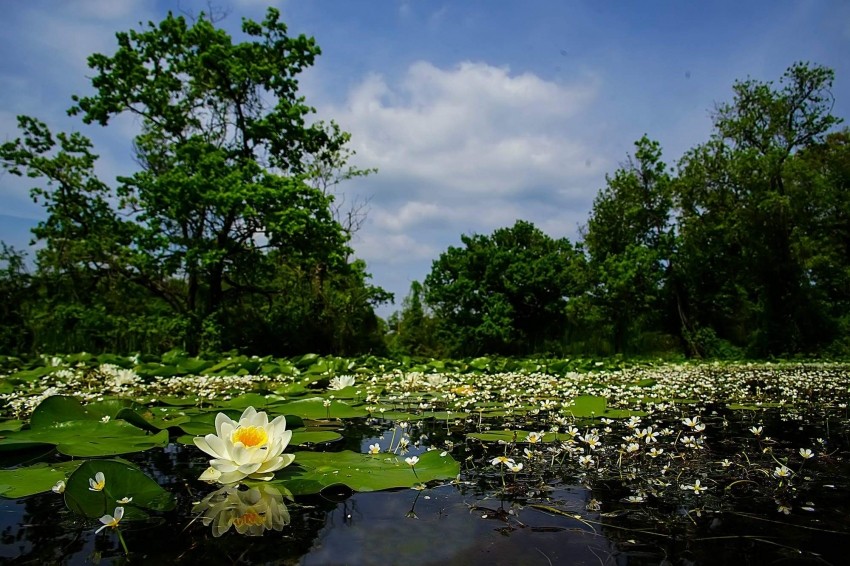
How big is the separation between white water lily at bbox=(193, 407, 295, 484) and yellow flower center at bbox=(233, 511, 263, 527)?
16 centimetres

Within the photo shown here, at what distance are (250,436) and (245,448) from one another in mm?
77

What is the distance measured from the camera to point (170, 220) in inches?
474

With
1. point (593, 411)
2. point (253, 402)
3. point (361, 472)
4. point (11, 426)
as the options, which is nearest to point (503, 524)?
point (361, 472)

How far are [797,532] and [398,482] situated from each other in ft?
3.46

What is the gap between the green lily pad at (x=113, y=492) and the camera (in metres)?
1.15

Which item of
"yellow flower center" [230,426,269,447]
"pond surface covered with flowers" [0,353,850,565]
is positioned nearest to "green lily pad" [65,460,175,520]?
"pond surface covered with flowers" [0,353,850,565]

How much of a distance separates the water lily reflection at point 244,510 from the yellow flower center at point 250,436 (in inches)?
5.5

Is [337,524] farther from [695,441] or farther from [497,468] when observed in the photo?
[695,441]

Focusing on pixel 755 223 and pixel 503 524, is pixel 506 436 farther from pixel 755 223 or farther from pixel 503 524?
pixel 755 223

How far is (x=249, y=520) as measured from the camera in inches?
46.4

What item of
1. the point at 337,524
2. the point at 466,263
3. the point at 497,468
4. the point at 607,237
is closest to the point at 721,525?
the point at 497,468

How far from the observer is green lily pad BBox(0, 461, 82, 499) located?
129 centimetres

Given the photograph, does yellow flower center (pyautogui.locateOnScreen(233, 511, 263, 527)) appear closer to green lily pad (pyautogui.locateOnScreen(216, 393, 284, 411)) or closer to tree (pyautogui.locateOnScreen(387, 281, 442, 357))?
green lily pad (pyautogui.locateOnScreen(216, 393, 284, 411))

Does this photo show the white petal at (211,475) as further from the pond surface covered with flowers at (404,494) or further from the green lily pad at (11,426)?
the green lily pad at (11,426)
